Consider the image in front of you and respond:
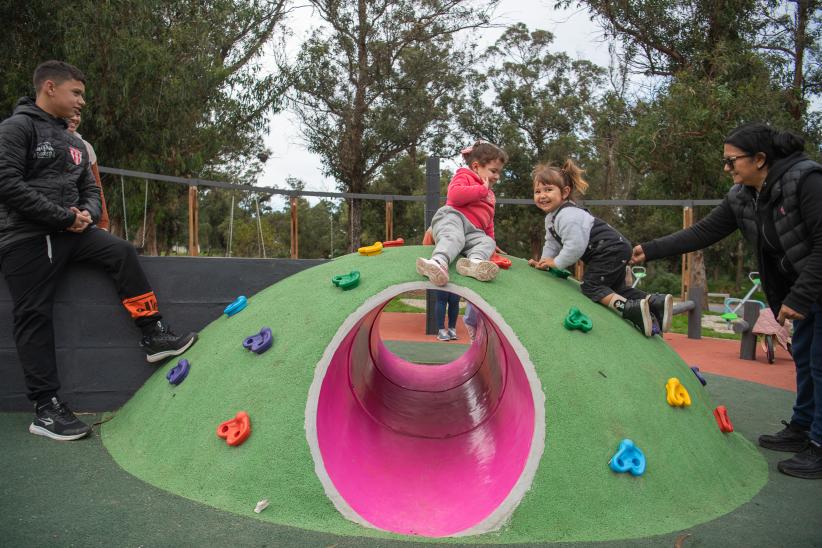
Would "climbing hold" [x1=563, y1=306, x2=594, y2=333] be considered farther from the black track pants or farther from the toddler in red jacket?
the black track pants

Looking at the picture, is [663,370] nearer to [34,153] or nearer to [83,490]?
[83,490]

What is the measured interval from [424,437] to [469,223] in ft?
5.82

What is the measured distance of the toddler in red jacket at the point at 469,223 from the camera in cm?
371

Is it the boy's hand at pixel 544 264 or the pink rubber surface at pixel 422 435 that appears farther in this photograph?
the boy's hand at pixel 544 264

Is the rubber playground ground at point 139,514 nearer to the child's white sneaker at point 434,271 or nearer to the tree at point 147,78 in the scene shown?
the child's white sneaker at point 434,271

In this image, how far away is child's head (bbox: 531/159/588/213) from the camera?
14.1ft

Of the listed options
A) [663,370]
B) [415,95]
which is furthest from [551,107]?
[663,370]

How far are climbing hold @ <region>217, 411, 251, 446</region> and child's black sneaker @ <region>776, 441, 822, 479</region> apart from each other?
136 inches

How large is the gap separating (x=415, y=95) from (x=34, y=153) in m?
21.2

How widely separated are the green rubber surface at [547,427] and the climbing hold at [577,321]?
62mm

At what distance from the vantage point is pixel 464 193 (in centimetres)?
435

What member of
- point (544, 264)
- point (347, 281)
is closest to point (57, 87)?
point (347, 281)

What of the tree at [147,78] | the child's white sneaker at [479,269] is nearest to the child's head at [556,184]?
the child's white sneaker at [479,269]

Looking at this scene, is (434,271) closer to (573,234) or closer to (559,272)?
(573,234)
